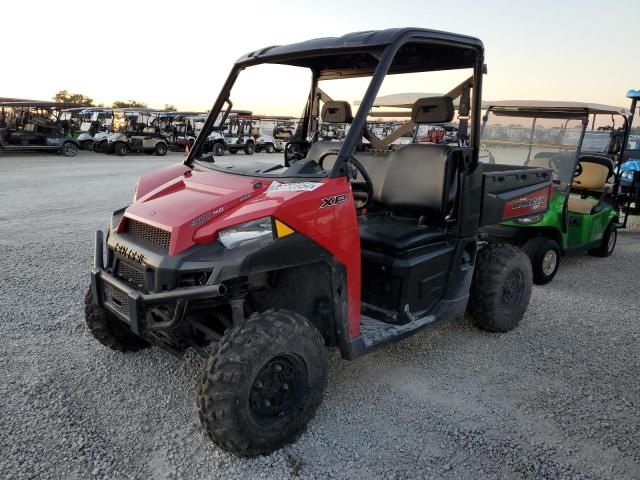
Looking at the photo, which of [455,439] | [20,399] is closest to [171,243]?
[20,399]

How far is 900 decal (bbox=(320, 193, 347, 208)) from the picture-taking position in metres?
2.50

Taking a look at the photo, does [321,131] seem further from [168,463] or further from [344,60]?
[168,463]

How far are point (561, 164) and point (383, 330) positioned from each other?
12.9 ft

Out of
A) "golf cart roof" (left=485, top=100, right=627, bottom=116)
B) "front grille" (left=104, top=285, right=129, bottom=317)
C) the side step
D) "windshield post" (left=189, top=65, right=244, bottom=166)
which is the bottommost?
the side step

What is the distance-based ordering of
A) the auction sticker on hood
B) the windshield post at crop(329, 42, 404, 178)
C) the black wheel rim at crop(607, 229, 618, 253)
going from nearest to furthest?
the auction sticker on hood
the windshield post at crop(329, 42, 404, 178)
the black wheel rim at crop(607, 229, 618, 253)

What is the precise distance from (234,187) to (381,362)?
63.0 inches

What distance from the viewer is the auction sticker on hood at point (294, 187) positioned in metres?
2.48

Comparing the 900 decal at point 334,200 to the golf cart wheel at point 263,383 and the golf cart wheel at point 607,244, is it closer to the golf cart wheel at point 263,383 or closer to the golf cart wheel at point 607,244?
the golf cart wheel at point 263,383

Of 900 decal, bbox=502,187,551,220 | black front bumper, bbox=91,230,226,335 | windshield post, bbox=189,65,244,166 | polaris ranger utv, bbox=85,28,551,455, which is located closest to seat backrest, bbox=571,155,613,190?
900 decal, bbox=502,187,551,220

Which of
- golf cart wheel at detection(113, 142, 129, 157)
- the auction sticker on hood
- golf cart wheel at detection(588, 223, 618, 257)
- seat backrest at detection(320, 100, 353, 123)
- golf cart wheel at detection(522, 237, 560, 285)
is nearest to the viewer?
the auction sticker on hood

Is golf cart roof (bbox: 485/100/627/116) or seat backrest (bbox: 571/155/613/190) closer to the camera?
golf cart roof (bbox: 485/100/627/116)

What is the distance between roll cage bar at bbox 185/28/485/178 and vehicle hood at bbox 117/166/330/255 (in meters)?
0.35

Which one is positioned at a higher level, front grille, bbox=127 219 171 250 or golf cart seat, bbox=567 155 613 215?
golf cart seat, bbox=567 155 613 215

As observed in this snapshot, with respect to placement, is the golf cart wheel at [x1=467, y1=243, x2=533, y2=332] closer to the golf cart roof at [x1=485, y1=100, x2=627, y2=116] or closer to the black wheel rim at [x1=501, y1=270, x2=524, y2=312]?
the black wheel rim at [x1=501, y1=270, x2=524, y2=312]
